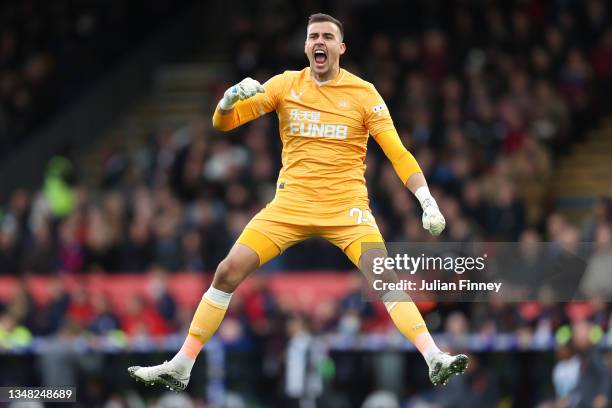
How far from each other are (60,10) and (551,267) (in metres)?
14.2

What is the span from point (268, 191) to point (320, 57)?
858 centimetres

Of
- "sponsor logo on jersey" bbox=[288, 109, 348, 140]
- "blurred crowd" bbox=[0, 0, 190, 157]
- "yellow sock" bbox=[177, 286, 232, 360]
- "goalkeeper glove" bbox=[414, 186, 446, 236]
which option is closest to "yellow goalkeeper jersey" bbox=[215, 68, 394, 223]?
"sponsor logo on jersey" bbox=[288, 109, 348, 140]

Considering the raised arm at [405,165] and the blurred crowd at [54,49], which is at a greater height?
the blurred crowd at [54,49]

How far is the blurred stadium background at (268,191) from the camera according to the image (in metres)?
15.9

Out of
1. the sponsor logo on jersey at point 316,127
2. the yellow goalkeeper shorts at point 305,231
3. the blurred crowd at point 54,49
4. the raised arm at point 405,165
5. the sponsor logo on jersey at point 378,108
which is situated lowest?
the yellow goalkeeper shorts at point 305,231

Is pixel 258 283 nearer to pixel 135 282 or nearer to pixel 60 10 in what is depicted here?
pixel 135 282

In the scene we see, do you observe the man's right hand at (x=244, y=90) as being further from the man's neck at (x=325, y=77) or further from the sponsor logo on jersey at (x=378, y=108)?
the sponsor logo on jersey at (x=378, y=108)

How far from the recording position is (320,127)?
1123 centimetres

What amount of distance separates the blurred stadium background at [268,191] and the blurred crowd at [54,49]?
0.13 ft

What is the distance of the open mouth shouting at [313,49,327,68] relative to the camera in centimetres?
1115

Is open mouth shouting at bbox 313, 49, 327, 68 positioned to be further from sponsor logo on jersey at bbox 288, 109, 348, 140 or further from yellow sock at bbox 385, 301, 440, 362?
yellow sock at bbox 385, 301, 440, 362

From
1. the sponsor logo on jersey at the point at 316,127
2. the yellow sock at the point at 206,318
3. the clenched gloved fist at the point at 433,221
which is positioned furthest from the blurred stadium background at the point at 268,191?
the yellow sock at the point at 206,318

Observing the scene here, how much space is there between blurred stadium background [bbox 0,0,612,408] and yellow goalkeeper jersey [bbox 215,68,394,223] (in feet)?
8.48

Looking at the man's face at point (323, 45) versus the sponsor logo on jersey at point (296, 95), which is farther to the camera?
the sponsor logo on jersey at point (296, 95)
